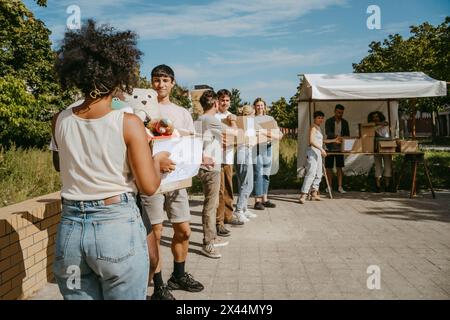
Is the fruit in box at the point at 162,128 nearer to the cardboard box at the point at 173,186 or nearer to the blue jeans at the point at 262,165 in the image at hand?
the cardboard box at the point at 173,186

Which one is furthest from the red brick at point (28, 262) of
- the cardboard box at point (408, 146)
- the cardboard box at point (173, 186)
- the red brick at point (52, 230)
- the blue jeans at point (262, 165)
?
the cardboard box at point (408, 146)

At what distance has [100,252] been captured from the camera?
1.80 m

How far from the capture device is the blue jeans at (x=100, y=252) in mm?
1809

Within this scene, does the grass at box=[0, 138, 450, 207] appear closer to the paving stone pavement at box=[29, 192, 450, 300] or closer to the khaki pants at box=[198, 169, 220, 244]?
the paving stone pavement at box=[29, 192, 450, 300]

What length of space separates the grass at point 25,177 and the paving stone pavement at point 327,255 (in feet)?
7.41

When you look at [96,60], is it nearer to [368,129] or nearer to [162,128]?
[162,128]

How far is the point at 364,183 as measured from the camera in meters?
10.9

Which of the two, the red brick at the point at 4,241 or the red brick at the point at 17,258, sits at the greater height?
the red brick at the point at 4,241

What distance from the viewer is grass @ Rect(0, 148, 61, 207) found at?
6.48 m

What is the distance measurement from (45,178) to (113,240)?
704 centimetres

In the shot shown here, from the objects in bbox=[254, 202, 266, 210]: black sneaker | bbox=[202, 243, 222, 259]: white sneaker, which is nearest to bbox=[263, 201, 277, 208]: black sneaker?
bbox=[254, 202, 266, 210]: black sneaker

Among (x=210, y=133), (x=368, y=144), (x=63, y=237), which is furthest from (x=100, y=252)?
(x=368, y=144)
